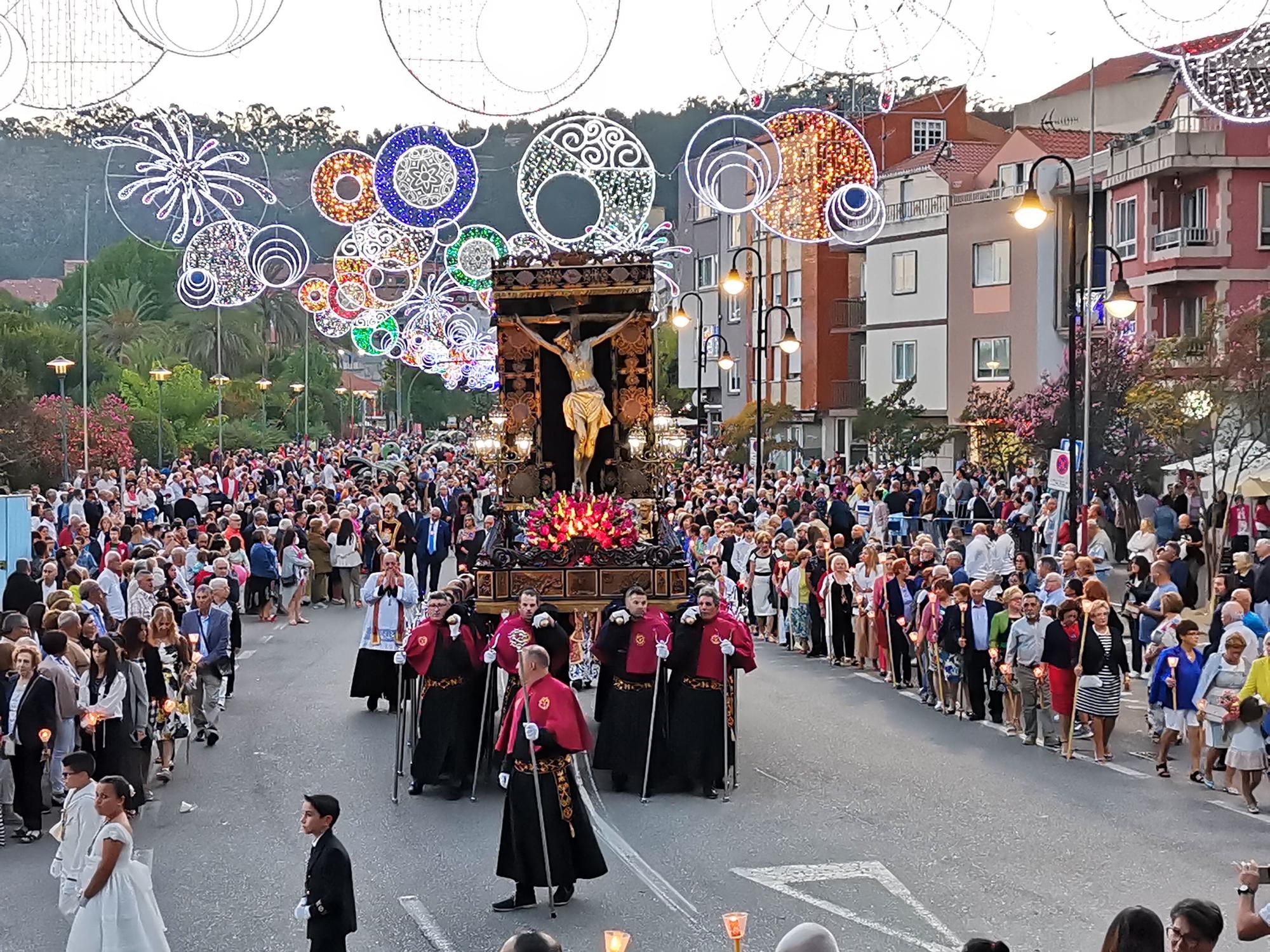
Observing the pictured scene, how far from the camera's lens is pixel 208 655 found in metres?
17.1

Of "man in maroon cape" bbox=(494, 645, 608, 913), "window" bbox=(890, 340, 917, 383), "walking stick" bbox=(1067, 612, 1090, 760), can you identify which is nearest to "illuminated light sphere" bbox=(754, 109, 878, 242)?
"walking stick" bbox=(1067, 612, 1090, 760)

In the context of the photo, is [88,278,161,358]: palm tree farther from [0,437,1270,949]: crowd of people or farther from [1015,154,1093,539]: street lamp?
[1015,154,1093,539]: street lamp

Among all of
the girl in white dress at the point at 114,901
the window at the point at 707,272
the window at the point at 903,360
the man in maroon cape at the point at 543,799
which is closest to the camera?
the girl in white dress at the point at 114,901

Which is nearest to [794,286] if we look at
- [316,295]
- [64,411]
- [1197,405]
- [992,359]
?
[992,359]

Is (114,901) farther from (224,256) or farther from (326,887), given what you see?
(224,256)

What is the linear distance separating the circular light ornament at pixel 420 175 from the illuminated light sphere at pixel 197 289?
6574mm

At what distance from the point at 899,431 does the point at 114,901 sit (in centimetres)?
3921

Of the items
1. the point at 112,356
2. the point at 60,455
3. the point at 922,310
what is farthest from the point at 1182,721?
the point at 112,356

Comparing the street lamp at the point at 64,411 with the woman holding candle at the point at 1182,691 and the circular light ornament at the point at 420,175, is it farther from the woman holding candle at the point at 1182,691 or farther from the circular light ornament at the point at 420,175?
the woman holding candle at the point at 1182,691

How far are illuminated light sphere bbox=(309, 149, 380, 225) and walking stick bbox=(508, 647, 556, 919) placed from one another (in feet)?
60.3

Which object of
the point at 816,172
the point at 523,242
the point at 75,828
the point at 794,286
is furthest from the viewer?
the point at 794,286

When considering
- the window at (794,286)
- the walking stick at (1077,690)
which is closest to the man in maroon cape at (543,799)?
the walking stick at (1077,690)

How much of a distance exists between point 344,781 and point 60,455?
3138 centimetres

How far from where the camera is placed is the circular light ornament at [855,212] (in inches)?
1195
